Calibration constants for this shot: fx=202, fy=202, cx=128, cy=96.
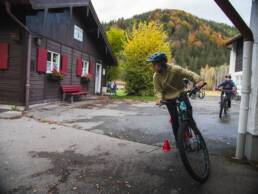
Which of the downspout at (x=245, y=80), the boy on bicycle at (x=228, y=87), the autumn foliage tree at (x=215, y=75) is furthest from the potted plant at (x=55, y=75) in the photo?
the autumn foliage tree at (x=215, y=75)

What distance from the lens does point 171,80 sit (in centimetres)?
342

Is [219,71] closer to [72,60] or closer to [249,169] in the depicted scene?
[72,60]

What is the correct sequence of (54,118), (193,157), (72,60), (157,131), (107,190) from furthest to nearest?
(72,60), (54,118), (157,131), (193,157), (107,190)

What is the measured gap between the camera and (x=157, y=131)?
18.8ft

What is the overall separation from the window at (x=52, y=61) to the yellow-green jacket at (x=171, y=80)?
910 cm

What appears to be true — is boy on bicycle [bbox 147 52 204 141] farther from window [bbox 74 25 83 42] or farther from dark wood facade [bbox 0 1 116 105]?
window [bbox 74 25 83 42]

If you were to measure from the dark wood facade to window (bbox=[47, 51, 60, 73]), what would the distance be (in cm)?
28

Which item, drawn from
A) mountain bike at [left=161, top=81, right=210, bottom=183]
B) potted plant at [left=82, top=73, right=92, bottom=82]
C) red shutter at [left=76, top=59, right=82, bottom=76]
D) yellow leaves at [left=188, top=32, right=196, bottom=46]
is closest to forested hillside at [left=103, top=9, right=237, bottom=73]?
yellow leaves at [left=188, top=32, right=196, bottom=46]

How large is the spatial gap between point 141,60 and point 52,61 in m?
8.91

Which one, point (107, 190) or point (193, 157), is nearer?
point (107, 190)

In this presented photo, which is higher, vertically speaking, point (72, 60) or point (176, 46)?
point (176, 46)

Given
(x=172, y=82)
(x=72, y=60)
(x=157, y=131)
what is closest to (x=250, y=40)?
(x=172, y=82)

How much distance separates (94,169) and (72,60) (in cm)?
1140

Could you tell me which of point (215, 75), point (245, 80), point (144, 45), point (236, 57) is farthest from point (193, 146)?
point (215, 75)
